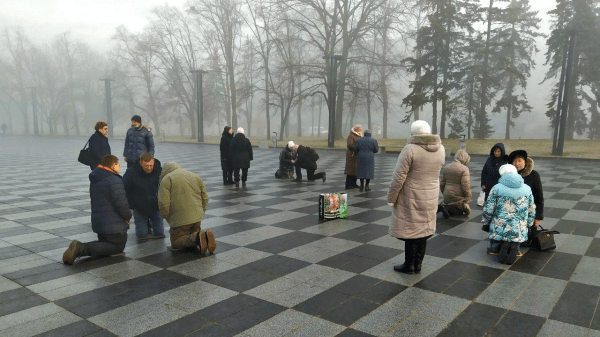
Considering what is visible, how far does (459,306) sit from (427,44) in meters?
32.6

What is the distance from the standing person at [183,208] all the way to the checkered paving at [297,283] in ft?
0.69

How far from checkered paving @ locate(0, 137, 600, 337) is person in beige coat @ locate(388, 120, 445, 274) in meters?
0.65

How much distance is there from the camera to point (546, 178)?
1389cm

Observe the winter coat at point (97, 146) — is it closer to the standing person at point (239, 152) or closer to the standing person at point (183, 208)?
the standing person at point (239, 152)

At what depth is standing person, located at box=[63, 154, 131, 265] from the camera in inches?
216

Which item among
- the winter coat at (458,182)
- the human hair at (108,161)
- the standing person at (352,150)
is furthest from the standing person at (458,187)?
the human hair at (108,161)

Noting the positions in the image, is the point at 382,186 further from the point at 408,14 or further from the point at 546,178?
the point at 408,14

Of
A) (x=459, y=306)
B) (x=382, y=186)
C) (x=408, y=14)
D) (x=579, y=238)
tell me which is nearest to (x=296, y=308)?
(x=459, y=306)

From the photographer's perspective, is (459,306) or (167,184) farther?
(167,184)

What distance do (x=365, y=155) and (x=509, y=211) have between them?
558 cm

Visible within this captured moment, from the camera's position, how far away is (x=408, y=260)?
504 cm

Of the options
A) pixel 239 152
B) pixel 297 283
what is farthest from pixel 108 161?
pixel 239 152

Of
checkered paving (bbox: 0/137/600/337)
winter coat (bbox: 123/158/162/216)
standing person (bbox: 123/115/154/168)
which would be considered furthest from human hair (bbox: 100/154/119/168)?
standing person (bbox: 123/115/154/168)

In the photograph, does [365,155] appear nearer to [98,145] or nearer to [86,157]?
[98,145]
